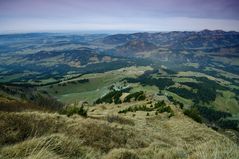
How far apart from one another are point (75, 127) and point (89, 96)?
191 meters

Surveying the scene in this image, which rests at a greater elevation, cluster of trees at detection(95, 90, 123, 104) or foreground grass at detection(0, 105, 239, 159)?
foreground grass at detection(0, 105, 239, 159)

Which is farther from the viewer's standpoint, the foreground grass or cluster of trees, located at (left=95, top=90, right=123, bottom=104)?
cluster of trees, located at (left=95, top=90, right=123, bottom=104)

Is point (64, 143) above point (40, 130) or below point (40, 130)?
above

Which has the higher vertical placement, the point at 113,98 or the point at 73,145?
the point at 73,145

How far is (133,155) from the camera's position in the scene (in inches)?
271

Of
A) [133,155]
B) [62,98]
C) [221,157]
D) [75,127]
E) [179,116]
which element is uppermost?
[221,157]

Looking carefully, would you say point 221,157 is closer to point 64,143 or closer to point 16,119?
point 64,143

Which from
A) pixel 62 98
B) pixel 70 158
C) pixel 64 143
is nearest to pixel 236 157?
pixel 70 158

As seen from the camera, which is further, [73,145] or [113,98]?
[113,98]

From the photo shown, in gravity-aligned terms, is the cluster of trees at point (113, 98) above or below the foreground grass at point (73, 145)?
below

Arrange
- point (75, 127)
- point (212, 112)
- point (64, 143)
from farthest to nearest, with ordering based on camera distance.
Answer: point (212, 112) → point (75, 127) → point (64, 143)

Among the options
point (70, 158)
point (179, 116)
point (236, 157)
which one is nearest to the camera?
point (236, 157)

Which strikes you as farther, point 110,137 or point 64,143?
point 110,137

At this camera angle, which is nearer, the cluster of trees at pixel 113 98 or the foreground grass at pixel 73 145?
the foreground grass at pixel 73 145
